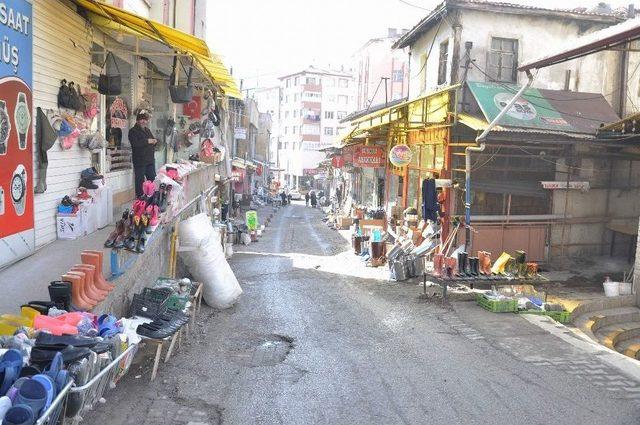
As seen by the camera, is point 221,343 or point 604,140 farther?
point 604,140

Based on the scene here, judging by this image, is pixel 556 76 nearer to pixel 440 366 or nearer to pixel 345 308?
pixel 345 308

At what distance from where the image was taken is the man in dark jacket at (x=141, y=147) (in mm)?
11188

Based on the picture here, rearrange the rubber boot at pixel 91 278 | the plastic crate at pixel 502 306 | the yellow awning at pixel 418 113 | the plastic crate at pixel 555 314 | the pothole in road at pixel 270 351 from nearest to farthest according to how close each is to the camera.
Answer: the rubber boot at pixel 91 278 < the pothole in road at pixel 270 351 < the plastic crate at pixel 502 306 < the plastic crate at pixel 555 314 < the yellow awning at pixel 418 113

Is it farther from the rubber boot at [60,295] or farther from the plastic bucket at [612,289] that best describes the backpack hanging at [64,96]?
the plastic bucket at [612,289]

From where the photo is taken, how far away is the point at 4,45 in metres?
7.05

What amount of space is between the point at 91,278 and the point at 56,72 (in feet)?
13.5

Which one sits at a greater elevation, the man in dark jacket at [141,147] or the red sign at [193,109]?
the red sign at [193,109]

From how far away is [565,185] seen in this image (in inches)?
642

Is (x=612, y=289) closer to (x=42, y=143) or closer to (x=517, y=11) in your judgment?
(x=517, y=11)

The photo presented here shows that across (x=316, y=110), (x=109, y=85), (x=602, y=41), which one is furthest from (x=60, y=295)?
(x=316, y=110)

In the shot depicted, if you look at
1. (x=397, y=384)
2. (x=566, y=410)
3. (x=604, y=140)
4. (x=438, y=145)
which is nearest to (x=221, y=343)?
(x=397, y=384)

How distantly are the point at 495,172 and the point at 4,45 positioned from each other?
1272 centimetres

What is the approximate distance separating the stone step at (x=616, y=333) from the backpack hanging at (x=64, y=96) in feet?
35.3

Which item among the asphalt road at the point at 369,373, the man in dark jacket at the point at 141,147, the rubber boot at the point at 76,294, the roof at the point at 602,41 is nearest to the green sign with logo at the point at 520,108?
the roof at the point at 602,41
